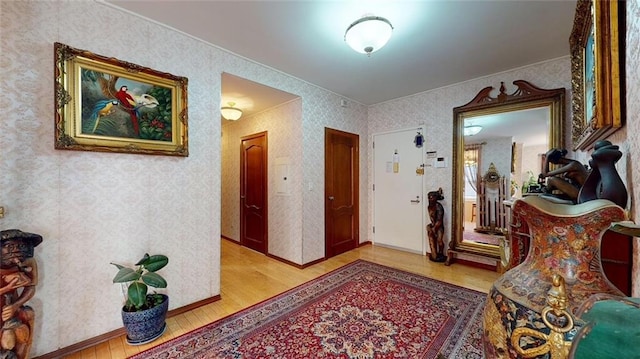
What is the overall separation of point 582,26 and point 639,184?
137 centimetres

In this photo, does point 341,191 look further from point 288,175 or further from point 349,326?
point 349,326

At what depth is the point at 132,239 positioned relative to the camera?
79.6 inches

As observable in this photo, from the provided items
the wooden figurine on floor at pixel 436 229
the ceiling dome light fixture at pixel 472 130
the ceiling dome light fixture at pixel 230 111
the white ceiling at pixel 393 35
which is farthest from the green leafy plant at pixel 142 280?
the ceiling dome light fixture at pixel 472 130

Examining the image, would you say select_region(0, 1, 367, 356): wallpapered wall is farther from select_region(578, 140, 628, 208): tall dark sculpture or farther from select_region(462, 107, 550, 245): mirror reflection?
select_region(462, 107, 550, 245): mirror reflection

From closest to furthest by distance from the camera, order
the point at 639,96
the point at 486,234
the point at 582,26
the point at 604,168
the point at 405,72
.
Result: the point at 639,96, the point at 604,168, the point at 582,26, the point at 405,72, the point at 486,234

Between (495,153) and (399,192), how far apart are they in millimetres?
1433

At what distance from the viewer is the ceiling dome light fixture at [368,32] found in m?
1.93

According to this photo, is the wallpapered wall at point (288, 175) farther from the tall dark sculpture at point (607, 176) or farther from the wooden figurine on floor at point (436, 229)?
the tall dark sculpture at point (607, 176)

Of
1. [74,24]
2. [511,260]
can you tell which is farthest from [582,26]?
[74,24]

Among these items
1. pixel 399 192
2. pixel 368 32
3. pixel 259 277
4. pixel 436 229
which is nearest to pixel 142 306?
pixel 259 277

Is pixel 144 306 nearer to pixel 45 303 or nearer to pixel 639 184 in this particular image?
pixel 45 303

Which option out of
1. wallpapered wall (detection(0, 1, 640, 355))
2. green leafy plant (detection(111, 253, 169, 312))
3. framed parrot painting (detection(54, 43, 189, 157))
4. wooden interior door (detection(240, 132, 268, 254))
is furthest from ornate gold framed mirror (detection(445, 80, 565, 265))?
framed parrot painting (detection(54, 43, 189, 157))

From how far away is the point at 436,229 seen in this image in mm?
3547

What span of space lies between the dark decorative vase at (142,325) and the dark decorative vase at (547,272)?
214 cm
